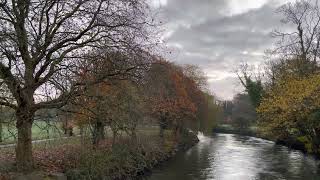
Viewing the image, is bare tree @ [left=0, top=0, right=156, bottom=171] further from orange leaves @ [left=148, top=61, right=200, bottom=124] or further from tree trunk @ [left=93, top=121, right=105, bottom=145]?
orange leaves @ [left=148, top=61, right=200, bottom=124]

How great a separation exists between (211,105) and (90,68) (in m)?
48.9

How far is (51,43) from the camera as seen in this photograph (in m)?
19.7

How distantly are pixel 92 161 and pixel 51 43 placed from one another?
6.83 metres

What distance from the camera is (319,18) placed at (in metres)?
48.6

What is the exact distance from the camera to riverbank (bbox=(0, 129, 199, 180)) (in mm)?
20453

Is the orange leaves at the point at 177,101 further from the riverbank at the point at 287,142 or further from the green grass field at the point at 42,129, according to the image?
the green grass field at the point at 42,129

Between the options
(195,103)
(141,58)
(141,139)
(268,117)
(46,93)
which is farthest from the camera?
(195,103)

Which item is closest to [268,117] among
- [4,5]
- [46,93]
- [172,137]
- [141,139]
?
[172,137]

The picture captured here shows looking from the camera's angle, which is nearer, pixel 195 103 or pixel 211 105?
pixel 195 103

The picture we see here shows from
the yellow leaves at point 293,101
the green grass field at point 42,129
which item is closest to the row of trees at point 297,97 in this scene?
the yellow leaves at point 293,101

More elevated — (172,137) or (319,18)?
(319,18)

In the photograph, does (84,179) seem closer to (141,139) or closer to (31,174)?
(31,174)

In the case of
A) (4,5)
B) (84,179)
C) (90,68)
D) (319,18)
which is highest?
(319,18)

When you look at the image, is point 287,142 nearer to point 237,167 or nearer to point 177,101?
point 177,101
